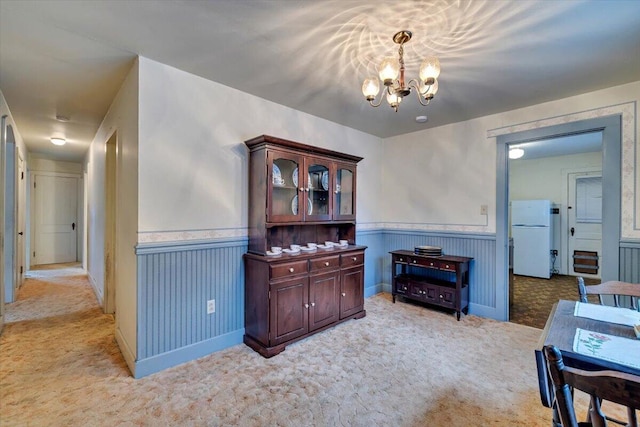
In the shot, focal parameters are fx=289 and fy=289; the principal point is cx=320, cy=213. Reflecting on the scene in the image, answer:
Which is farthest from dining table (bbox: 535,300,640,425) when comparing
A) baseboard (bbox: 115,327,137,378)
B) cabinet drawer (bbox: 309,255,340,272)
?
baseboard (bbox: 115,327,137,378)

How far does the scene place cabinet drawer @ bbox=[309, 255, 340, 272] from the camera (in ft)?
9.87

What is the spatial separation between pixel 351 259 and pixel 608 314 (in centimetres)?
219

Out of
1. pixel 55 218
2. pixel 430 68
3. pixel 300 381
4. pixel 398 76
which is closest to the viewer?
pixel 430 68

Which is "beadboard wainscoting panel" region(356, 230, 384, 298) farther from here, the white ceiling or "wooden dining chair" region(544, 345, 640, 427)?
"wooden dining chair" region(544, 345, 640, 427)

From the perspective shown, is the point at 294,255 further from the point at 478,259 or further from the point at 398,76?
the point at 478,259

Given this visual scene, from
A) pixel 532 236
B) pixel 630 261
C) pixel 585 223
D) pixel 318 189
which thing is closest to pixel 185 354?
pixel 318 189

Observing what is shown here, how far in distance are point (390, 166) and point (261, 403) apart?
3.76 metres

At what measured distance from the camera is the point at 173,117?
2.51 m

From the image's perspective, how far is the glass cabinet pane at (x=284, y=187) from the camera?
2879mm

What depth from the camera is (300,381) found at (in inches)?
88.3

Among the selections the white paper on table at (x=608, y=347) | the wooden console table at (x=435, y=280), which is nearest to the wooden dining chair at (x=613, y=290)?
the white paper on table at (x=608, y=347)

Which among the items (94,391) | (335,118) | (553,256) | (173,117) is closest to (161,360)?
(94,391)

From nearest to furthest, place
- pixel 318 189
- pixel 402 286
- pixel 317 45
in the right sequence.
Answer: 1. pixel 317 45
2. pixel 318 189
3. pixel 402 286

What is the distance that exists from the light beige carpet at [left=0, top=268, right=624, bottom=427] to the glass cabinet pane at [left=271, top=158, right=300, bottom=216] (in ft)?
4.44
